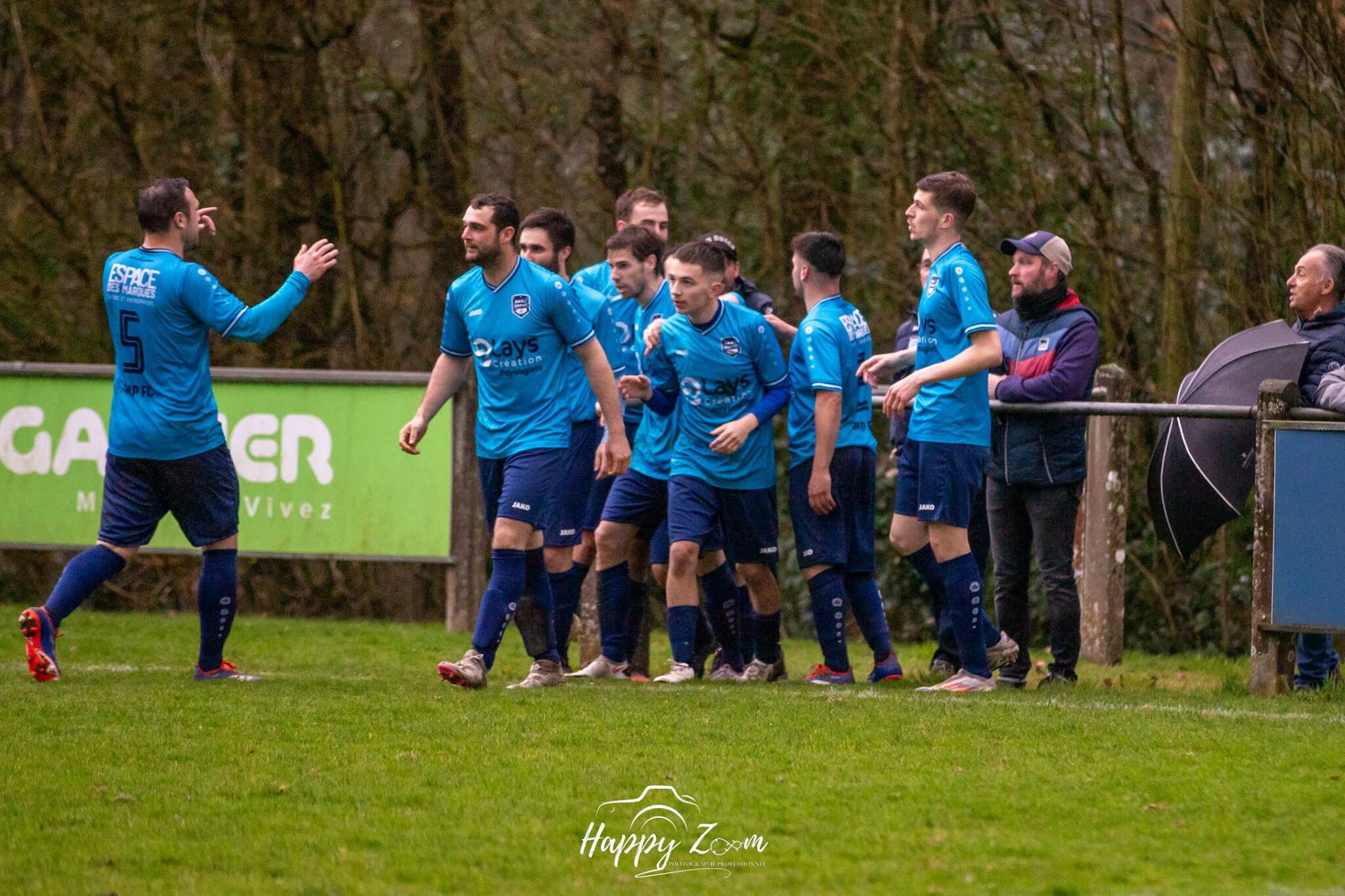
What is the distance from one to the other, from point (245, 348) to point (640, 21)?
4.35 m

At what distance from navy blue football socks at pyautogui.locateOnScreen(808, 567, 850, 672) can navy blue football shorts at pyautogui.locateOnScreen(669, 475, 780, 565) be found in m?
0.26

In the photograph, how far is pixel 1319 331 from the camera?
7.79 meters

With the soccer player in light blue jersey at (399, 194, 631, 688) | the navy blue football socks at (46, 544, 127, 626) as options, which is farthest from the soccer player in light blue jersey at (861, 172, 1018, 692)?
the navy blue football socks at (46, 544, 127, 626)

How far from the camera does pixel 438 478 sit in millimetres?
11297

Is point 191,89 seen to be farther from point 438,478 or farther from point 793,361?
point 793,361

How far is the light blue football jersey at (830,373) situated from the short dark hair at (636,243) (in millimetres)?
873

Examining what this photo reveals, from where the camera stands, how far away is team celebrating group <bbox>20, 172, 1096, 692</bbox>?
292 inches

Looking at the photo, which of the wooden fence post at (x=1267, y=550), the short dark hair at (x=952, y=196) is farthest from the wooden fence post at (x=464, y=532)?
the wooden fence post at (x=1267, y=550)

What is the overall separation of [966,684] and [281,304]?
340 centimetres

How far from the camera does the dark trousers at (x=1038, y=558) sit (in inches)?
307

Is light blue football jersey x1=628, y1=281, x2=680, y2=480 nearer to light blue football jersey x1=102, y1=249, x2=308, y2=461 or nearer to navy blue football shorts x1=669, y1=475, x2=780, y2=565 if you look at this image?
navy blue football shorts x1=669, y1=475, x2=780, y2=565

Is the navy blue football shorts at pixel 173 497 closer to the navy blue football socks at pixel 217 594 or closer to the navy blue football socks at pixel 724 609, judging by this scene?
the navy blue football socks at pixel 217 594

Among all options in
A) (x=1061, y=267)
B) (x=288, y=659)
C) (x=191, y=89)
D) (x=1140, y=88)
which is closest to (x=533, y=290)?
(x=1061, y=267)

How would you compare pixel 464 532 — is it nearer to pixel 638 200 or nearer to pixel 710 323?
pixel 638 200
